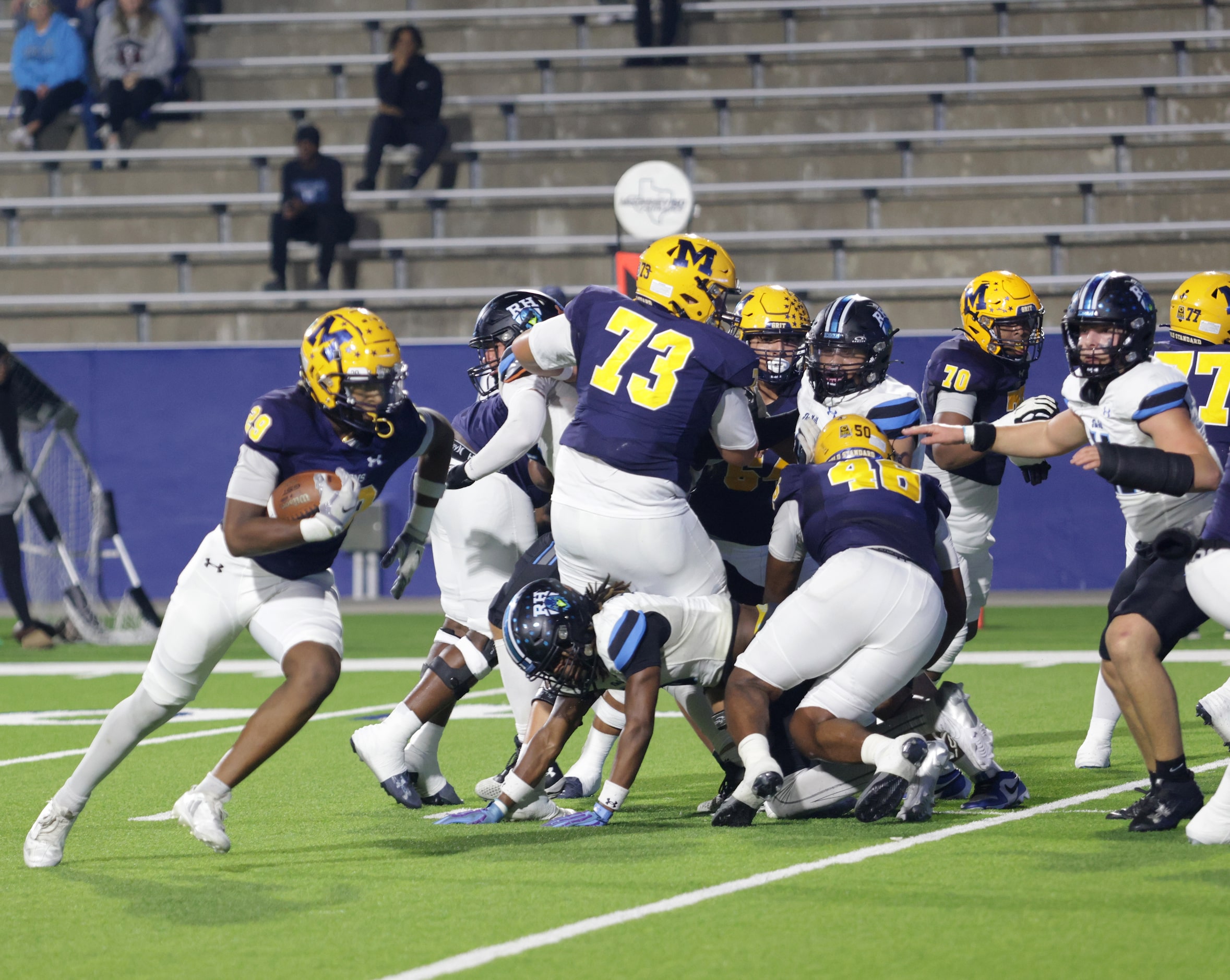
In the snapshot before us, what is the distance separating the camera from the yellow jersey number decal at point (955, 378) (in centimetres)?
782

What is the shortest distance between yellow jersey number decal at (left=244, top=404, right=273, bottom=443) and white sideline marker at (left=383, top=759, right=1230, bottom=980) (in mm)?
1816

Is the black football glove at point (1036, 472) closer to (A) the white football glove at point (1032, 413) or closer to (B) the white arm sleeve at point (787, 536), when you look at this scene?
(A) the white football glove at point (1032, 413)

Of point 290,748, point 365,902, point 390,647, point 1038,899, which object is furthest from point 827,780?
point 390,647

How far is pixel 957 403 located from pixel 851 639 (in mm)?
2563

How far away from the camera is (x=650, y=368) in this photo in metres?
5.78

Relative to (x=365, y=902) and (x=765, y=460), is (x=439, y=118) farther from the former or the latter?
(x=365, y=902)

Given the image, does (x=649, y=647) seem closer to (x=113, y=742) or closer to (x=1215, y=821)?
(x=113, y=742)

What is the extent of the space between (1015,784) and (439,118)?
41.3 feet

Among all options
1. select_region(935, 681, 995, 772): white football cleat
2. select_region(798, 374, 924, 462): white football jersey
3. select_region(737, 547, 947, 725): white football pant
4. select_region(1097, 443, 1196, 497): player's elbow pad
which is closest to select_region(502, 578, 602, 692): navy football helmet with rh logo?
select_region(737, 547, 947, 725): white football pant

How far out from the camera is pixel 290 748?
788 cm

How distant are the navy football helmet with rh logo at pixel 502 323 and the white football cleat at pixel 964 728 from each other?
2184 mm

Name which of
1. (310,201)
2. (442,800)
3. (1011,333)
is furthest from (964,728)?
(310,201)

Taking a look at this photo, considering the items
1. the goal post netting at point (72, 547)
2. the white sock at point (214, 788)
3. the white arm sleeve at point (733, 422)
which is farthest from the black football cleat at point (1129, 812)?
the goal post netting at point (72, 547)

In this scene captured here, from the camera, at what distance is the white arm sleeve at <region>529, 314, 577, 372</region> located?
5.97 metres
